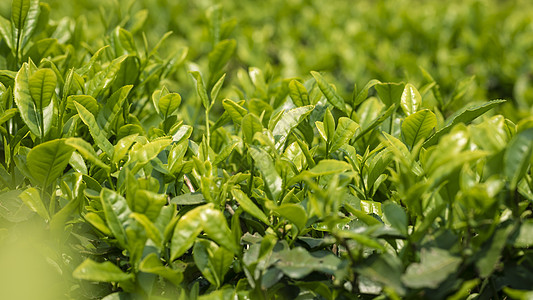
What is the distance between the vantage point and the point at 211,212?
140 cm

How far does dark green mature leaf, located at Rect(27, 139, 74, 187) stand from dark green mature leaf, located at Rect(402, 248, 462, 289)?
1089mm

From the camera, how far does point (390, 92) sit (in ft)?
6.59

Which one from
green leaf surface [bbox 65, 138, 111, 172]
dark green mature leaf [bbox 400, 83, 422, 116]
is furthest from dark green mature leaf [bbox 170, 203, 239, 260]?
dark green mature leaf [bbox 400, 83, 422, 116]

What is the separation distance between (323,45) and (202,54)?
107 centimetres

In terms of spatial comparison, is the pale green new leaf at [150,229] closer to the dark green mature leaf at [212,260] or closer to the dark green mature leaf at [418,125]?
the dark green mature leaf at [212,260]

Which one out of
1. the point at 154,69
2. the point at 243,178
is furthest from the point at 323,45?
the point at 243,178

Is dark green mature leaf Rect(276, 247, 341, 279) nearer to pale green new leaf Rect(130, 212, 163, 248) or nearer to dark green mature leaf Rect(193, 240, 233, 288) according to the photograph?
dark green mature leaf Rect(193, 240, 233, 288)

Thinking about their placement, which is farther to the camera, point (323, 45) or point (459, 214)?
point (323, 45)

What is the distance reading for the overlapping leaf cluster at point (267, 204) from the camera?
1.31 metres

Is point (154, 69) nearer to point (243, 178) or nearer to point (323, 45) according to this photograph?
point (243, 178)

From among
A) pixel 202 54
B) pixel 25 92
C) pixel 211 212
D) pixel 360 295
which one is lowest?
pixel 202 54

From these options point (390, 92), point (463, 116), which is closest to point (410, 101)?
point (390, 92)

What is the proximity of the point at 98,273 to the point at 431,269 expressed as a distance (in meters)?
0.91

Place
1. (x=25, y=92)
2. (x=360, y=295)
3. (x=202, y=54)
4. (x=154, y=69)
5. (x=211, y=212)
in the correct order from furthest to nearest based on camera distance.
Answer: (x=202, y=54) → (x=154, y=69) → (x=25, y=92) → (x=360, y=295) → (x=211, y=212)
